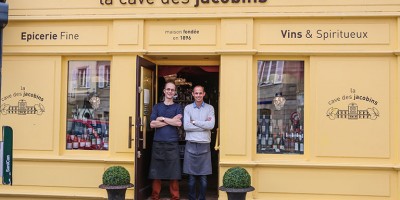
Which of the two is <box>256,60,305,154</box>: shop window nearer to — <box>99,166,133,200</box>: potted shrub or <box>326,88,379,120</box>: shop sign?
<box>326,88,379,120</box>: shop sign

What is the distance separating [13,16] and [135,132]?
3.03 m

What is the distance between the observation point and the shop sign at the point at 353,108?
7.41 metres

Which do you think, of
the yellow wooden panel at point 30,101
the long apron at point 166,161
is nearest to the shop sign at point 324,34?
the long apron at point 166,161

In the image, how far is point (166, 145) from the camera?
25.1ft

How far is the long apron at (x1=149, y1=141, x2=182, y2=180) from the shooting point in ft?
25.1

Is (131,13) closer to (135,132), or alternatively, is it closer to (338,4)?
(135,132)

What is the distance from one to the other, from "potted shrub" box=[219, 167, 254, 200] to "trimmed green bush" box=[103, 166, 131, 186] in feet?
5.02

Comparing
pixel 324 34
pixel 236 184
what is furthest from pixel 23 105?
pixel 324 34

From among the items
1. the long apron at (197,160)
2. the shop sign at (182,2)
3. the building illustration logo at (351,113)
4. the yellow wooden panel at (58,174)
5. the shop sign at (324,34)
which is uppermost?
the shop sign at (182,2)

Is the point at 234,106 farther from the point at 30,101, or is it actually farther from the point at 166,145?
the point at 30,101

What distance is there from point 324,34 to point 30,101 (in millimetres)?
5107

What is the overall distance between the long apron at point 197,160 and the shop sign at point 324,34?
6.60ft

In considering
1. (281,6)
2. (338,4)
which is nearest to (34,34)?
(281,6)

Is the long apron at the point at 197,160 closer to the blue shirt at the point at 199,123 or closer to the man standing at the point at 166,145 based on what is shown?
the blue shirt at the point at 199,123
